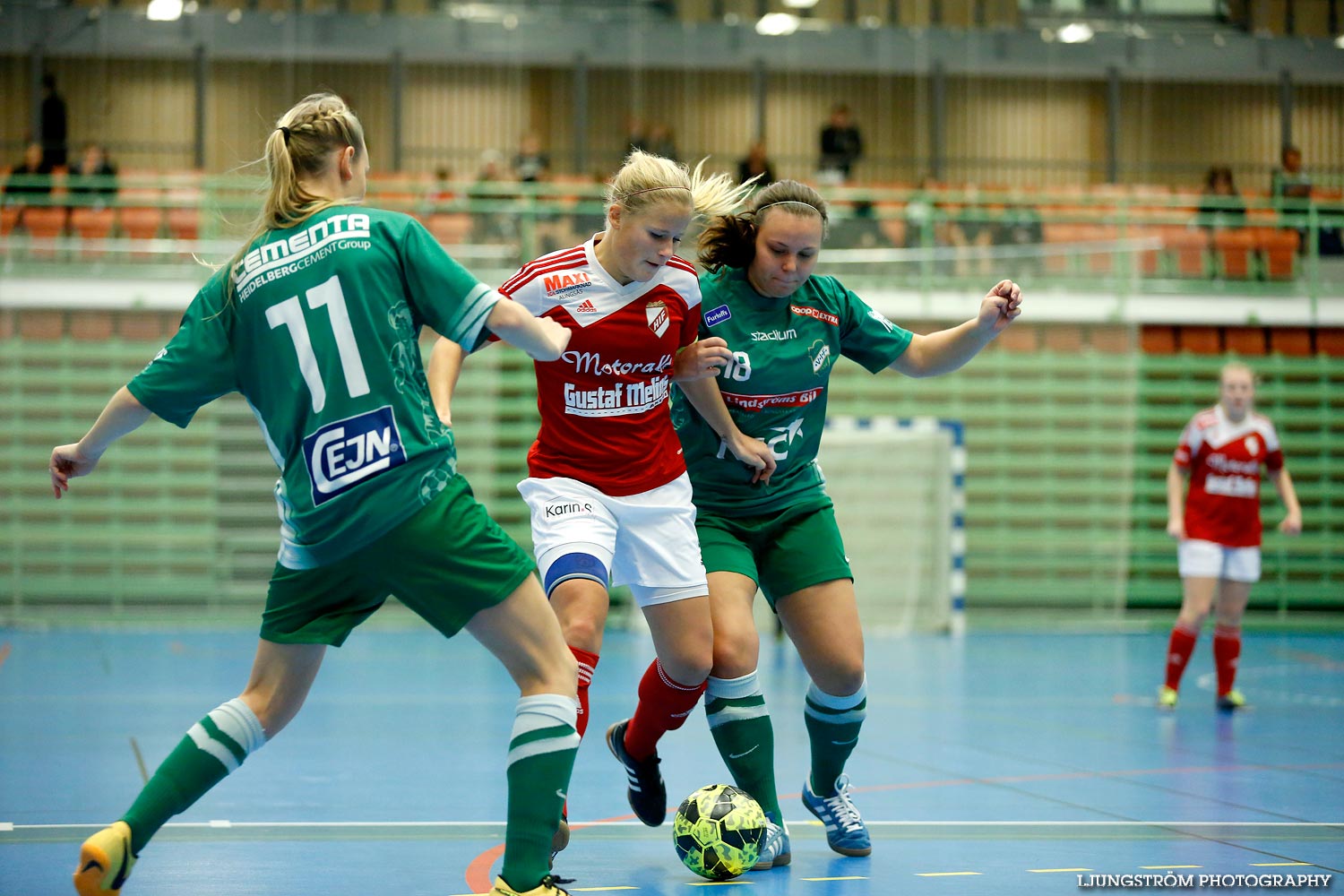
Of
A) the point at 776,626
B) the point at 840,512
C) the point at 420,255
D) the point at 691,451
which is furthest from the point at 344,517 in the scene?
the point at 840,512

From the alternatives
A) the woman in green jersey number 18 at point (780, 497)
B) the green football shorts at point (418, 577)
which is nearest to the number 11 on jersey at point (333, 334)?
the green football shorts at point (418, 577)

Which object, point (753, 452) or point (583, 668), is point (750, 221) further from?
point (583, 668)

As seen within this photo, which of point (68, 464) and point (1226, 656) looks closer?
point (68, 464)

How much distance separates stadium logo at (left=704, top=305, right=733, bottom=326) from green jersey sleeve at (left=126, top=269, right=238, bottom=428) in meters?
1.61

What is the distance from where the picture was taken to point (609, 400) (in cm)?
397

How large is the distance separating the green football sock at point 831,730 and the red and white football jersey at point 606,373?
852 millimetres

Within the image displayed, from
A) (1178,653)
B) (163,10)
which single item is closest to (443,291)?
(1178,653)

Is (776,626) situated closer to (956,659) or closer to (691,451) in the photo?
(956,659)

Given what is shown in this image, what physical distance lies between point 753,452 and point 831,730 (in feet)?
2.85

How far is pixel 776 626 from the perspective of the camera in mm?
12016

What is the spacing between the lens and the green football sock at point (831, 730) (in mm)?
4199

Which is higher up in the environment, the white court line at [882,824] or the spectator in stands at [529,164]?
the spectator in stands at [529,164]

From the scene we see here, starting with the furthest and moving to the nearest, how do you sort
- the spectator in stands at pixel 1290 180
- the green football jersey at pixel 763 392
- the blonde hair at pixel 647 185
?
the spectator in stands at pixel 1290 180 < the green football jersey at pixel 763 392 < the blonde hair at pixel 647 185

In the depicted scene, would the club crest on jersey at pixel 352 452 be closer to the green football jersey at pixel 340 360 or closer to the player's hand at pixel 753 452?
the green football jersey at pixel 340 360
